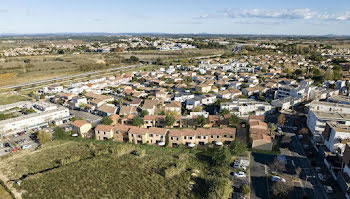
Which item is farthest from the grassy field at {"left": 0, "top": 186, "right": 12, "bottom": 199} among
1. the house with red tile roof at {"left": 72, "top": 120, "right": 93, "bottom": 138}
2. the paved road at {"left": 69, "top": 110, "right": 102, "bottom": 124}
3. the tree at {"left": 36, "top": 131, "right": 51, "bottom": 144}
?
the paved road at {"left": 69, "top": 110, "right": 102, "bottom": 124}

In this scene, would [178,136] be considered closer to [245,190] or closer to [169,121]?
[169,121]

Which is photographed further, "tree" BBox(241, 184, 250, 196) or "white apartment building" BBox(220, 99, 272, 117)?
"white apartment building" BBox(220, 99, 272, 117)

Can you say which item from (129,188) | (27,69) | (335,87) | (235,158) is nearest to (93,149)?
(129,188)

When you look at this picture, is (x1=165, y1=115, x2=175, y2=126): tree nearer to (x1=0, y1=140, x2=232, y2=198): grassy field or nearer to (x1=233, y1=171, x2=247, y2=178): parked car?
(x1=0, y1=140, x2=232, y2=198): grassy field

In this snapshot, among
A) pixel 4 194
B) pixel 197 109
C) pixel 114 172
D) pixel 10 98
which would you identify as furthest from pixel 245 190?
pixel 10 98

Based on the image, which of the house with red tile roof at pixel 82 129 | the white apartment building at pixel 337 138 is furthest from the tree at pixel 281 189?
the house with red tile roof at pixel 82 129

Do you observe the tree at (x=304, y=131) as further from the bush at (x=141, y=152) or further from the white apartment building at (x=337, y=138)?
the bush at (x=141, y=152)

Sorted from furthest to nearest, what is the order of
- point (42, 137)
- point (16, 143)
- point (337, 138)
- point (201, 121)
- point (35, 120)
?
1. point (35, 120)
2. point (201, 121)
3. point (16, 143)
4. point (42, 137)
5. point (337, 138)
